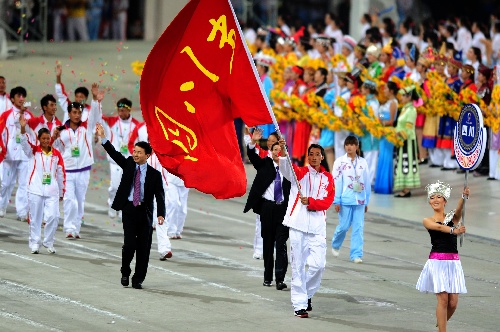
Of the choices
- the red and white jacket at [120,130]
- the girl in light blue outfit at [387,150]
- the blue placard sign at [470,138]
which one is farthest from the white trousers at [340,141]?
the blue placard sign at [470,138]

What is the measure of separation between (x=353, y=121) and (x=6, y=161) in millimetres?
6831

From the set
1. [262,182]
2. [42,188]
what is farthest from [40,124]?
[262,182]

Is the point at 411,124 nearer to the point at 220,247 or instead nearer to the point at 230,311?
the point at 220,247

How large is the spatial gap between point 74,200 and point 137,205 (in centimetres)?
375

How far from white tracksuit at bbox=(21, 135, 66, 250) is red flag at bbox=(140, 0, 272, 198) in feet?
13.1

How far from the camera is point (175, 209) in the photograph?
20500 millimetres

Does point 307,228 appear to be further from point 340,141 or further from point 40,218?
point 340,141

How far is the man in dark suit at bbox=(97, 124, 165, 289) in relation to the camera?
16.5 meters

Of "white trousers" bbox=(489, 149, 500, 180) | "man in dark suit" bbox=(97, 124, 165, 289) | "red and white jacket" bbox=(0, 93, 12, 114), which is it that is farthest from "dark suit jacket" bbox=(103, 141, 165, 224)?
"white trousers" bbox=(489, 149, 500, 180)

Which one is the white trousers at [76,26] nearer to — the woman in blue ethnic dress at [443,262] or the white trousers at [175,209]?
the white trousers at [175,209]

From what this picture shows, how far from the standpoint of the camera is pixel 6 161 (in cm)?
2214

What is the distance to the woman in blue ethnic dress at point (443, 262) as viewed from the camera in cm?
1410

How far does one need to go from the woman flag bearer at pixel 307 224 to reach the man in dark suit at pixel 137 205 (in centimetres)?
191

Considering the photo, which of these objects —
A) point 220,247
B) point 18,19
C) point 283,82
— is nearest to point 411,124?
point 283,82
